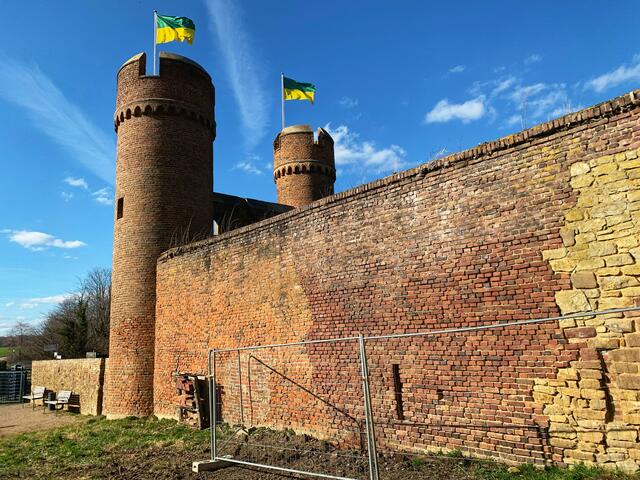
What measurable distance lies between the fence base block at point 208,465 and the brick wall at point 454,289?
76.7 inches

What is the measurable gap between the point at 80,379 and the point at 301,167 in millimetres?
14797

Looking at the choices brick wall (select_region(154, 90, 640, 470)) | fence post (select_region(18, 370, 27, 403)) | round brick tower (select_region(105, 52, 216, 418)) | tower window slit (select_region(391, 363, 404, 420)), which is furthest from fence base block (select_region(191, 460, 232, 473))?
fence post (select_region(18, 370, 27, 403))

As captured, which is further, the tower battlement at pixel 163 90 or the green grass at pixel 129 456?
the tower battlement at pixel 163 90

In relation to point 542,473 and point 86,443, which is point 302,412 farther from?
point 86,443

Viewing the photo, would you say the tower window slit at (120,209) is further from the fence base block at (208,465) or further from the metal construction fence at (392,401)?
the fence base block at (208,465)

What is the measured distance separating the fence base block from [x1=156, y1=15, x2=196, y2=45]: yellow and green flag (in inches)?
581

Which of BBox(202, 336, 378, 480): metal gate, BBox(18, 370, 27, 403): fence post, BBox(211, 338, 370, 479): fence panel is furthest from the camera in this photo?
BBox(18, 370, 27, 403): fence post

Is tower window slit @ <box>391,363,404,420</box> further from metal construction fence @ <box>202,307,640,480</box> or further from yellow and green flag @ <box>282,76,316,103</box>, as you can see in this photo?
yellow and green flag @ <box>282,76,316,103</box>

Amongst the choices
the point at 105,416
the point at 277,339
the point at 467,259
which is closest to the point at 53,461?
the point at 277,339

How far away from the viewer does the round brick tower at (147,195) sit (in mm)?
14375

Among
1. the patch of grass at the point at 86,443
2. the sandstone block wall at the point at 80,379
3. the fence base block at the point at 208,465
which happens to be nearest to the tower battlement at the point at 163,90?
the sandstone block wall at the point at 80,379

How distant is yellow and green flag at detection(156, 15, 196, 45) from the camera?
658 inches

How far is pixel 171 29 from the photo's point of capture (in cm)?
1672

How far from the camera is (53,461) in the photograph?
945 cm
